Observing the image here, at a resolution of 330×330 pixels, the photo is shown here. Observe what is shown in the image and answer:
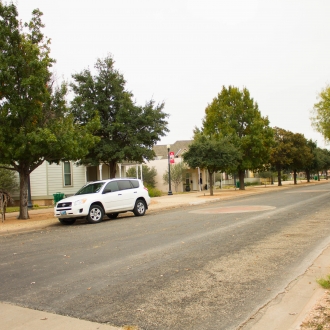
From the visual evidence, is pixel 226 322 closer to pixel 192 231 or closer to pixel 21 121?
pixel 192 231

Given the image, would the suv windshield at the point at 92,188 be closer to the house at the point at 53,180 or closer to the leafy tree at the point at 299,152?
the house at the point at 53,180

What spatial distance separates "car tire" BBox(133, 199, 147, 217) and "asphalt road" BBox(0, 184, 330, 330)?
18.7ft

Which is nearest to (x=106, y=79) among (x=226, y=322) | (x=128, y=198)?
(x=128, y=198)

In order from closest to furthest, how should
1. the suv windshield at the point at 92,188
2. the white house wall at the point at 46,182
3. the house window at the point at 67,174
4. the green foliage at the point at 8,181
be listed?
1. the suv windshield at the point at 92,188
2. the green foliage at the point at 8,181
3. the white house wall at the point at 46,182
4. the house window at the point at 67,174

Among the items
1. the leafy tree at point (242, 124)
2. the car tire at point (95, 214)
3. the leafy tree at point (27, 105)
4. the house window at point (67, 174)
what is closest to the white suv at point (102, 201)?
the car tire at point (95, 214)

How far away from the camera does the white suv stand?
16.0m

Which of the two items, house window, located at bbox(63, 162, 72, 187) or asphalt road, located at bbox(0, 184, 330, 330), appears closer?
asphalt road, located at bbox(0, 184, 330, 330)

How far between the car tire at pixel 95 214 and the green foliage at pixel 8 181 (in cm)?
1518

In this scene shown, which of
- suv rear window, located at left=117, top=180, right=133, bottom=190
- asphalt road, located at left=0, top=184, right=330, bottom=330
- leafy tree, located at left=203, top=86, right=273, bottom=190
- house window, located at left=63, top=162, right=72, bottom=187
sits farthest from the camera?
leafy tree, located at left=203, top=86, right=273, bottom=190

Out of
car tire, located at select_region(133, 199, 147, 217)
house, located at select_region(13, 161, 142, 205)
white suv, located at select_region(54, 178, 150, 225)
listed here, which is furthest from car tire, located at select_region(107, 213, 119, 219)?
house, located at select_region(13, 161, 142, 205)

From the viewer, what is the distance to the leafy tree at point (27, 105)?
16.6 meters

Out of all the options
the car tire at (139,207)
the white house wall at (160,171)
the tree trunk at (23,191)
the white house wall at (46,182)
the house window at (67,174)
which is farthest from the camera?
the white house wall at (160,171)

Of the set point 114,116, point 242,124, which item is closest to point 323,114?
point 242,124

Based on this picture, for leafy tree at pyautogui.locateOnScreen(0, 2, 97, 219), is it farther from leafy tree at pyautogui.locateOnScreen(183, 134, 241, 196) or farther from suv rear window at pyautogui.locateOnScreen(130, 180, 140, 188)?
leafy tree at pyautogui.locateOnScreen(183, 134, 241, 196)
